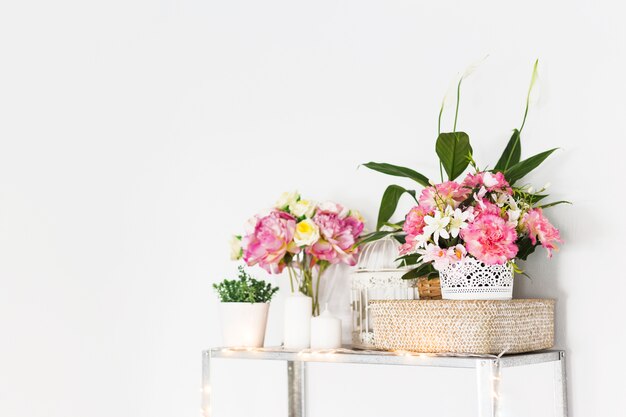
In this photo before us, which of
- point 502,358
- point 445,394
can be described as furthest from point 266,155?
point 502,358

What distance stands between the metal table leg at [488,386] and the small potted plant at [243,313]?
496 millimetres

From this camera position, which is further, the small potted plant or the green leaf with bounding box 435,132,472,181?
the small potted plant

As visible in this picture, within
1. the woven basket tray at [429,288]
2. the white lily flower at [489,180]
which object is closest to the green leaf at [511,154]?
the white lily flower at [489,180]

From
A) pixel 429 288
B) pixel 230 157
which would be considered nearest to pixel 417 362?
pixel 429 288

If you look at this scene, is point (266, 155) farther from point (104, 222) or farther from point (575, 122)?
point (575, 122)

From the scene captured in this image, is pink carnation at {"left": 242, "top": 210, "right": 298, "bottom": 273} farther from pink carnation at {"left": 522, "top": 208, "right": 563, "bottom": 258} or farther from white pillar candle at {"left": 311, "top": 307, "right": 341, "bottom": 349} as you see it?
pink carnation at {"left": 522, "top": 208, "right": 563, "bottom": 258}

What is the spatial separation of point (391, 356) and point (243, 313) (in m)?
0.36

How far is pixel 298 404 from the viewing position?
1.65 metres

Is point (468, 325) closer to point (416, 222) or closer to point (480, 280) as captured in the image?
point (480, 280)

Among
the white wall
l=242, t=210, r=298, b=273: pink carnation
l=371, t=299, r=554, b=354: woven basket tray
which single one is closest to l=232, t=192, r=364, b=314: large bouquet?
l=242, t=210, r=298, b=273: pink carnation

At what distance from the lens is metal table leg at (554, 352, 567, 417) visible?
1314 mm

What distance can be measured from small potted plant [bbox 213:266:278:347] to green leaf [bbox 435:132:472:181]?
44 cm

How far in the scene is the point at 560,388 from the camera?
1320mm

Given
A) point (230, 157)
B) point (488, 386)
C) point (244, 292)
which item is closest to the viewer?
point (488, 386)
